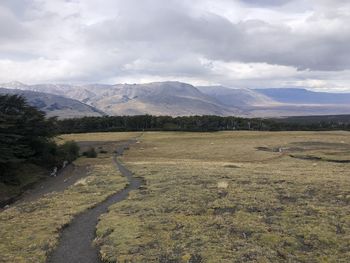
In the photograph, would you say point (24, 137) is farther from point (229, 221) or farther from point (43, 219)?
point (229, 221)

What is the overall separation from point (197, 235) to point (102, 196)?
1772 cm

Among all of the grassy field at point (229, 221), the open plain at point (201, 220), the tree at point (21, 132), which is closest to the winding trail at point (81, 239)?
the open plain at point (201, 220)

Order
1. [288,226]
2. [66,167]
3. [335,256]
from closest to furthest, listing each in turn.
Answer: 1. [335,256]
2. [288,226]
3. [66,167]

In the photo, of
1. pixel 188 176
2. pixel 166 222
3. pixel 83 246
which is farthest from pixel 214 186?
pixel 83 246

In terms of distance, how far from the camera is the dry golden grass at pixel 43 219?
24920 millimetres

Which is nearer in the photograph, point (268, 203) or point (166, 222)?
point (166, 222)

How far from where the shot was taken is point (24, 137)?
248 ft

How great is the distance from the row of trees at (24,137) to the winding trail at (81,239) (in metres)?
29.8

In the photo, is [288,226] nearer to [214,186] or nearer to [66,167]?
[214,186]

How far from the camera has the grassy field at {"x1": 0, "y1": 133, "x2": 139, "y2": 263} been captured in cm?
2498

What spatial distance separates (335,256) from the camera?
22469 mm

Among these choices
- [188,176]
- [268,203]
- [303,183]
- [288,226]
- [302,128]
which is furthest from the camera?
[302,128]

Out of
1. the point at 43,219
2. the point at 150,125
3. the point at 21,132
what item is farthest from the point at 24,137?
the point at 150,125

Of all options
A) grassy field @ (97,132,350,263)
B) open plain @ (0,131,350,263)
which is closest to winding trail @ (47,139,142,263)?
open plain @ (0,131,350,263)
